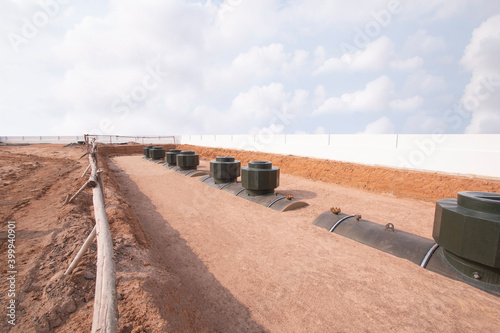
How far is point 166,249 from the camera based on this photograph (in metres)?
4.38

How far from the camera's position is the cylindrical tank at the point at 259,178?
23.8 feet

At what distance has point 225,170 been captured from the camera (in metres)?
9.07

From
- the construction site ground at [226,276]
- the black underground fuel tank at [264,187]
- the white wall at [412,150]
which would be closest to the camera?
the construction site ground at [226,276]

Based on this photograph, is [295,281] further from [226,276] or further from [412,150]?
[412,150]

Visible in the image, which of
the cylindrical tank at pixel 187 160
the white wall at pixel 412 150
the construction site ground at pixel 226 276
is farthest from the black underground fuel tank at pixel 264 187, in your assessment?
the white wall at pixel 412 150

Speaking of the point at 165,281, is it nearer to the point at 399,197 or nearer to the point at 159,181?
the point at 159,181

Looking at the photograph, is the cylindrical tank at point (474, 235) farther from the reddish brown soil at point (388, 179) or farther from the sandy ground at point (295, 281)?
the reddish brown soil at point (388, 179)

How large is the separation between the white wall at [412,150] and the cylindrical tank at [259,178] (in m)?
7.06

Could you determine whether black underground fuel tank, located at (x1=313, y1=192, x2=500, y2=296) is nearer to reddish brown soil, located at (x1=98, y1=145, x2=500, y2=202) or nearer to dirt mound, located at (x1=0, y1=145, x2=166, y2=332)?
dirt mound, located at (x1=0, y1=145, x2=166, y2=332)

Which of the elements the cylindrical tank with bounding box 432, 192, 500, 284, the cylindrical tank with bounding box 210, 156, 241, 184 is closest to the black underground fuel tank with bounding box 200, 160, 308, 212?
the cylindrical tank with bounding box 210, 156, 241, 184

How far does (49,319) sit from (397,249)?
513 cm

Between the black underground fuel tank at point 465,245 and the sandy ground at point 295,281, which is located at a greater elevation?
the black underground fuel tank at point 465,245

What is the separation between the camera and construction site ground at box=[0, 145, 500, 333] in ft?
7.59

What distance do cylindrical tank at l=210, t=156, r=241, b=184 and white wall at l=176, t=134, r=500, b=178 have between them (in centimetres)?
718
